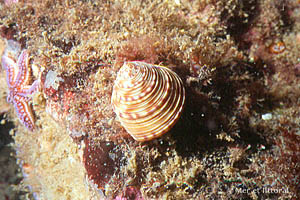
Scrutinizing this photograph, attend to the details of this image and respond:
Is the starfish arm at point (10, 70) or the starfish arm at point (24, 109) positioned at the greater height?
the starfish arm at point (10, 70)

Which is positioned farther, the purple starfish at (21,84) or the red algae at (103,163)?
the purple starfish at (21,84)

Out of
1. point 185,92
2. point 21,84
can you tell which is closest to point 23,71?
point 21,84

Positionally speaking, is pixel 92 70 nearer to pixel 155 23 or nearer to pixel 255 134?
pixel 155 23

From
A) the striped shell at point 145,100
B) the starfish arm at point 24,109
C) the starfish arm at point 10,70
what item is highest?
the striped shell at point 145,100

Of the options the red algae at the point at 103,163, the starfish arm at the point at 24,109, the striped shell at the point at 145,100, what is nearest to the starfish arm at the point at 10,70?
the starfish arm at the point at 24,109

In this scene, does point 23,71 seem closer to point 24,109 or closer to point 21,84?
point 21,84

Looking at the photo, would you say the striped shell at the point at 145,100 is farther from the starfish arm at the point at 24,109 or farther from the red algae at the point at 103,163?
the starfish arm at the point at 24,109

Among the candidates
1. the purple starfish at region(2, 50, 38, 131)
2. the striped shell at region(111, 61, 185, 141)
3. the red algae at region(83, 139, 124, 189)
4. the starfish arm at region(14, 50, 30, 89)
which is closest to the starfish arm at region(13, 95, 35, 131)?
the purple starfish at region(2, 50, 38, 131)

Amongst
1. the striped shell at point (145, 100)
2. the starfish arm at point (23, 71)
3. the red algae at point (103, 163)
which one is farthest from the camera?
the starfish arm at point (23, 71)

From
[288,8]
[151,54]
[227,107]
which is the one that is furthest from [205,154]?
[288,8]
